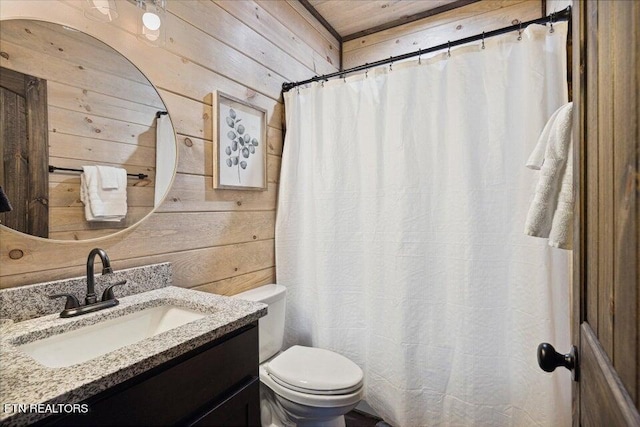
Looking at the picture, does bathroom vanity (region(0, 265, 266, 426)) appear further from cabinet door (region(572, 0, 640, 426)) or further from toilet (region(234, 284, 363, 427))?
cabinet door (region(572, 0, 640, 426))

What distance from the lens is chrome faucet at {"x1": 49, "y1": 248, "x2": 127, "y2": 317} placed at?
38.0 inches

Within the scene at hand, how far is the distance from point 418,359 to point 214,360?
113 cm

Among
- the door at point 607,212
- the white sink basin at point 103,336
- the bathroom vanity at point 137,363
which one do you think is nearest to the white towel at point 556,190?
the door at point 607,212

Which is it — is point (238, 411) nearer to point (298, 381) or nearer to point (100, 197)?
point (298, 381)

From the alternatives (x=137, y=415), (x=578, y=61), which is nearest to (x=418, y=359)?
(x=137, y=415)

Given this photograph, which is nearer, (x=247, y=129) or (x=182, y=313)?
(x=182, y=313)

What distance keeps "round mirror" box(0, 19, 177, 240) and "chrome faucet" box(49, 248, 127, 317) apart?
0.51ft

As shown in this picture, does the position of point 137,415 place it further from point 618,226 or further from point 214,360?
point 618,226

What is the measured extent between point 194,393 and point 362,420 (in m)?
1.37

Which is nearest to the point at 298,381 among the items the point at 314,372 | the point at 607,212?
the point at 314,372

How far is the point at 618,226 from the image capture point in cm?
40

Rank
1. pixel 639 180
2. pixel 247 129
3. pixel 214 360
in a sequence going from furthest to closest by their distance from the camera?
pixel 247 129 → pixel 214 360 → pixel 639 180

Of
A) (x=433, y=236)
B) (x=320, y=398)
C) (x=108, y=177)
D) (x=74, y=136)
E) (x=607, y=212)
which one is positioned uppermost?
(x=74, y=136)

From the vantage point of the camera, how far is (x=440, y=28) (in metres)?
2.25
